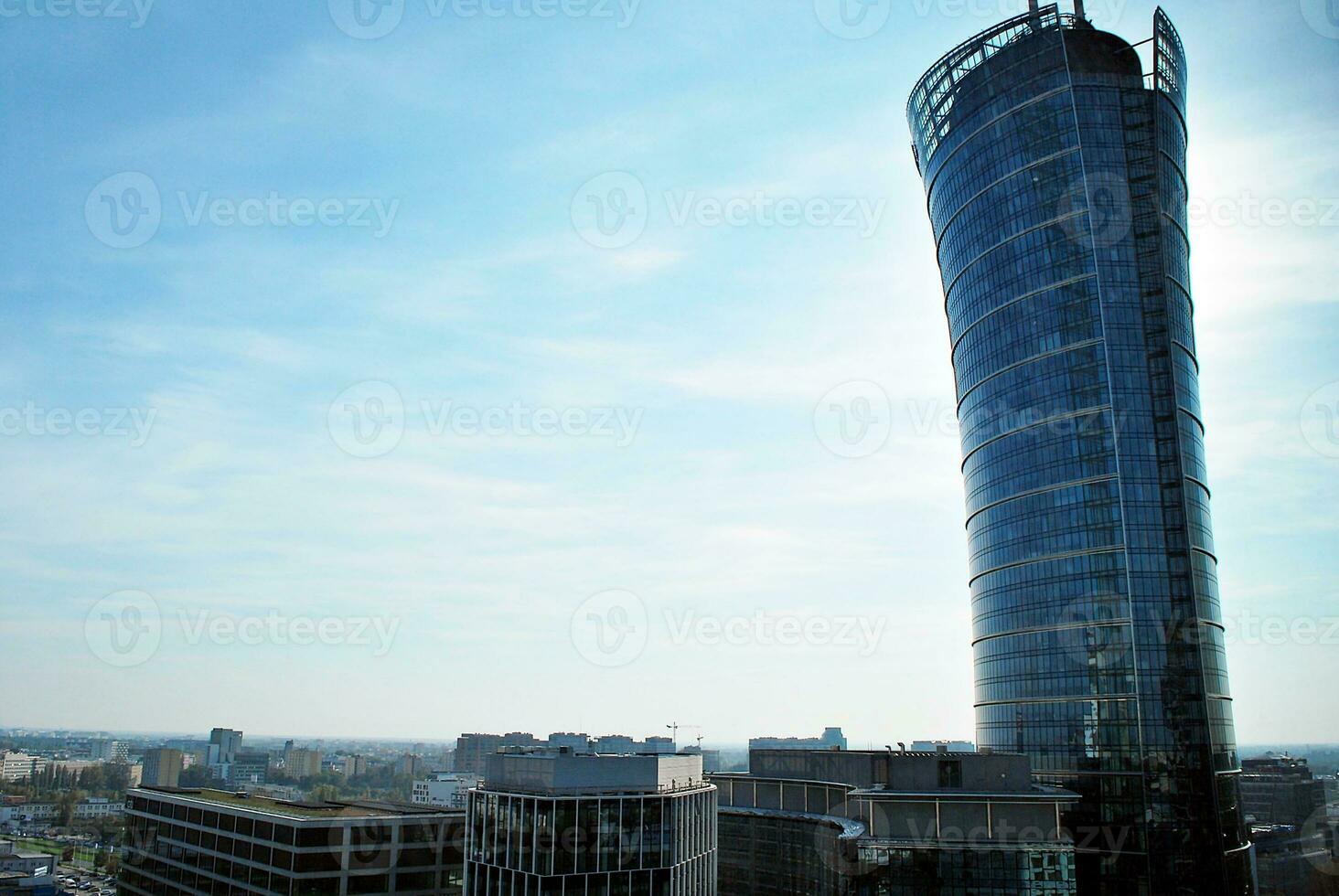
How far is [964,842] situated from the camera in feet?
223

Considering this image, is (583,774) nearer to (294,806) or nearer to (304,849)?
(304,849)

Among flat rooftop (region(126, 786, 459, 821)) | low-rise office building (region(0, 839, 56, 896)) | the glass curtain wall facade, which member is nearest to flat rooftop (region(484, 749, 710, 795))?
the glass curtain wall facade

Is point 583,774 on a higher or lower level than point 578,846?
higher

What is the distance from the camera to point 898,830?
69.4 m

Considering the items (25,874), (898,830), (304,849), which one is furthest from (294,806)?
(25,874)

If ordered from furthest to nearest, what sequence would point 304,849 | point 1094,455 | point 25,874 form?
point 25,874 → point 1094,455 → point 304,849

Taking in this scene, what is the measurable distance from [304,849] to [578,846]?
106 feet

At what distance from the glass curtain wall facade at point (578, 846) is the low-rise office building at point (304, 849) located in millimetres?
17922

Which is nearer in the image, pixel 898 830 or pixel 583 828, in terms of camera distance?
pixel 583 828

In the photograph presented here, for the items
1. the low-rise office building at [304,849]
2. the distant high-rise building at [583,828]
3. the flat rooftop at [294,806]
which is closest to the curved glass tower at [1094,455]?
the distant high-rise building at [583,828]

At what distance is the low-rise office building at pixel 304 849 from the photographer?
8444 cm

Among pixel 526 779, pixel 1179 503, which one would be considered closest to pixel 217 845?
pixel 526 779

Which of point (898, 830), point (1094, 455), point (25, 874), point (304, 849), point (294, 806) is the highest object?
point (1094, 455)

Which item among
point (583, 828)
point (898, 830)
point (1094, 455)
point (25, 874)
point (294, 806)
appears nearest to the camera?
point (583, 828)
